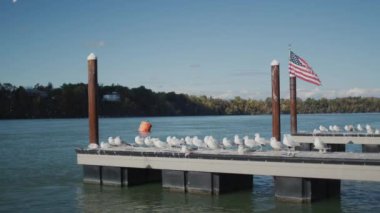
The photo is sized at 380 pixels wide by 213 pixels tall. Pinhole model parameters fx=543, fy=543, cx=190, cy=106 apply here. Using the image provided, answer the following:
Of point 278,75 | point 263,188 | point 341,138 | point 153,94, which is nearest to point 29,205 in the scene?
point 263,188

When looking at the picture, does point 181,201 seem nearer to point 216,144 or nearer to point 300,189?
point 216,144

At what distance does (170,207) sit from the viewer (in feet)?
63.3

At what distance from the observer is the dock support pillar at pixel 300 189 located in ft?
60.1

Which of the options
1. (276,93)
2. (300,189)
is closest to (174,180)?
(300,189)

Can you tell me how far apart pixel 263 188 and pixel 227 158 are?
375cm

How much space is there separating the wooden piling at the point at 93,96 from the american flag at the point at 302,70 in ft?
36.8

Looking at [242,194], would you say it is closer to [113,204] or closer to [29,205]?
[113,204]

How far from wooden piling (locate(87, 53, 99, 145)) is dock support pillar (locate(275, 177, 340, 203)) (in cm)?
980

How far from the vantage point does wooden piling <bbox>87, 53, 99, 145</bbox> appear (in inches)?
979

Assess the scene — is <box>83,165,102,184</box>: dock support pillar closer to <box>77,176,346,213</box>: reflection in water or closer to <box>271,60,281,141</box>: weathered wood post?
<box>77,176,346,213</box>: reflection in water

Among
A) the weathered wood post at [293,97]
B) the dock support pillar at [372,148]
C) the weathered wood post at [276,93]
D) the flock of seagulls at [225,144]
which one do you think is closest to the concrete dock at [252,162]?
the flock of seagulls at [225,144]

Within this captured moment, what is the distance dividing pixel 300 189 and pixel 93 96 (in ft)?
35.9

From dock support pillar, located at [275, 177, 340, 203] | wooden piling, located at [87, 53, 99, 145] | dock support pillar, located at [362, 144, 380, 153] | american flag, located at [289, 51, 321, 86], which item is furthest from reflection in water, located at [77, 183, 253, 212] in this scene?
dock support pillar, located at [362, 144, 380, 153]

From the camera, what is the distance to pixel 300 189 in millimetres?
18344
